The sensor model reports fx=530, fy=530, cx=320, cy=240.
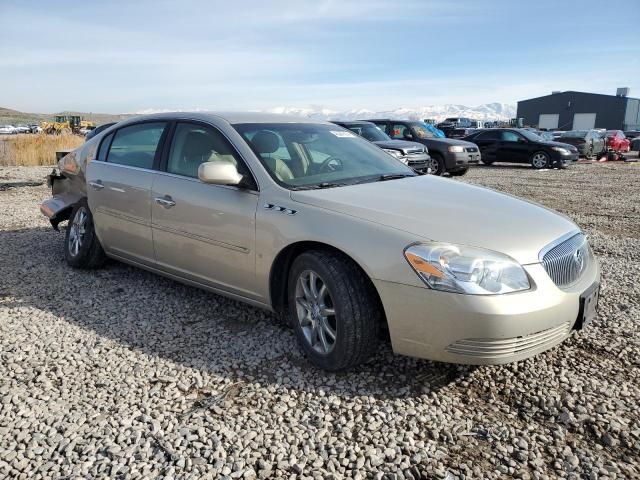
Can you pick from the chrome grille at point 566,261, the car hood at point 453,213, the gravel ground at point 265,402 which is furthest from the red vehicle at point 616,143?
the chrome grille at point 566,261

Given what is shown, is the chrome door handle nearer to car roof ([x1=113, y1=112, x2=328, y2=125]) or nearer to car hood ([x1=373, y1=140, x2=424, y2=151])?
car roof ([x1=113, y1=112, x2=328, y2=125])

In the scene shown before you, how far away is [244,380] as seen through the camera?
10.6ft

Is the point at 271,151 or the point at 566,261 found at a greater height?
the point at 271,151

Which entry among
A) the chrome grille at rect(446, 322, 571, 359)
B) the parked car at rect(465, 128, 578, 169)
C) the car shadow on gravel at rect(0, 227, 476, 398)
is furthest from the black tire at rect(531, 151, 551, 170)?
the chrome grille at rect(446, 322, 571, 359)

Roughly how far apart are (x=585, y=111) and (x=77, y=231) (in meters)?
66.2

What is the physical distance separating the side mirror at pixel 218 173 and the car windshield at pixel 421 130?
40.4 ft

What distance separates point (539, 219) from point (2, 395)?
11.1 ft

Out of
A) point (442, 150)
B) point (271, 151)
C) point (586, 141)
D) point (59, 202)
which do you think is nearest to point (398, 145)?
point (442, 150)

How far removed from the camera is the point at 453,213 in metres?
3.18

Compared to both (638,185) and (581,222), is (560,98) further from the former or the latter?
(581,222)

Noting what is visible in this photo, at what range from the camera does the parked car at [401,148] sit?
12.2m

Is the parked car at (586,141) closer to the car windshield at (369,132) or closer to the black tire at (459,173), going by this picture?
the black tire at (459,173)

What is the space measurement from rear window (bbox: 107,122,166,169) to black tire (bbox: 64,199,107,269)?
701 millimetres

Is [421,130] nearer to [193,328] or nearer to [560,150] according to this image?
[560,150]
